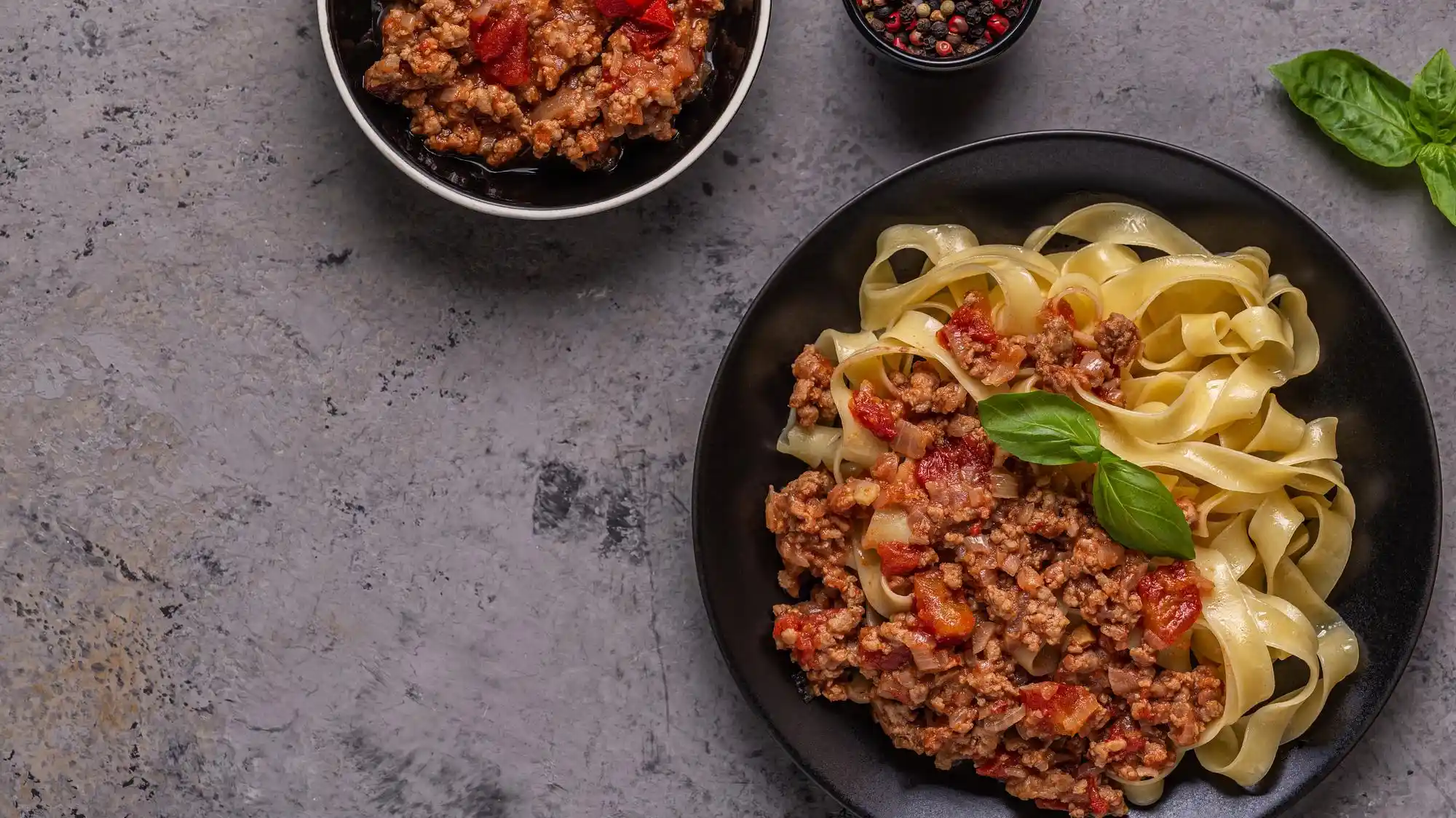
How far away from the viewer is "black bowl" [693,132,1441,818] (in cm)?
417

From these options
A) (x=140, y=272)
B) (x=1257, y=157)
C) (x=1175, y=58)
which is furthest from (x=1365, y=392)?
(x=140, y=272)

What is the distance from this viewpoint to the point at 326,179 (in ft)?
15.6

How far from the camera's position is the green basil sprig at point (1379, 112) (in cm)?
443

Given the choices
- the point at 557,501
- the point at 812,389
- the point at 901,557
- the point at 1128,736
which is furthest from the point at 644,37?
the point at 1128,736

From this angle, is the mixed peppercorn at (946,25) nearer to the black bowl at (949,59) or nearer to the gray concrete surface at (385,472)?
the black bowl at (949,59)

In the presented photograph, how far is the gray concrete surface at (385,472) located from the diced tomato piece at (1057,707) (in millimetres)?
1139

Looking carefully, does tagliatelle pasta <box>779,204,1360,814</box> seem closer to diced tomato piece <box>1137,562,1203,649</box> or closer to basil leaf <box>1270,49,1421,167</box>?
diced tomato piece <box>1137,562,1203,649</box>

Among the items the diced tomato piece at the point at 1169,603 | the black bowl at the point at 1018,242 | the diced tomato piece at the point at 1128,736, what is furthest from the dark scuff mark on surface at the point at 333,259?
the diced tomato piece at the point at 1128,736

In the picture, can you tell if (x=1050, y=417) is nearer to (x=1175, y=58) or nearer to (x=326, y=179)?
(x=1175, y=58)

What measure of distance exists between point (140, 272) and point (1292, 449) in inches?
186

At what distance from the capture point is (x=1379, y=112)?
4.48 meters

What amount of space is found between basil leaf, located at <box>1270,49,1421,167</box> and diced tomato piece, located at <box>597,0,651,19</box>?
2.55 meters

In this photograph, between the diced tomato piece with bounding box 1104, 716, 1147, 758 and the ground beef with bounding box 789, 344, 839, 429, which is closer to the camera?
the diced tomato piece with bounding box 1104, 716, 1147, 758

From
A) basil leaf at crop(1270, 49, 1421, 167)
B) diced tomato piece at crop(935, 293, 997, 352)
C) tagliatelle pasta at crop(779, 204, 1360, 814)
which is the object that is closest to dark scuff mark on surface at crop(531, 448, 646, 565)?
tagliatelle pasta at crop(779, 204, 1360, 814)
